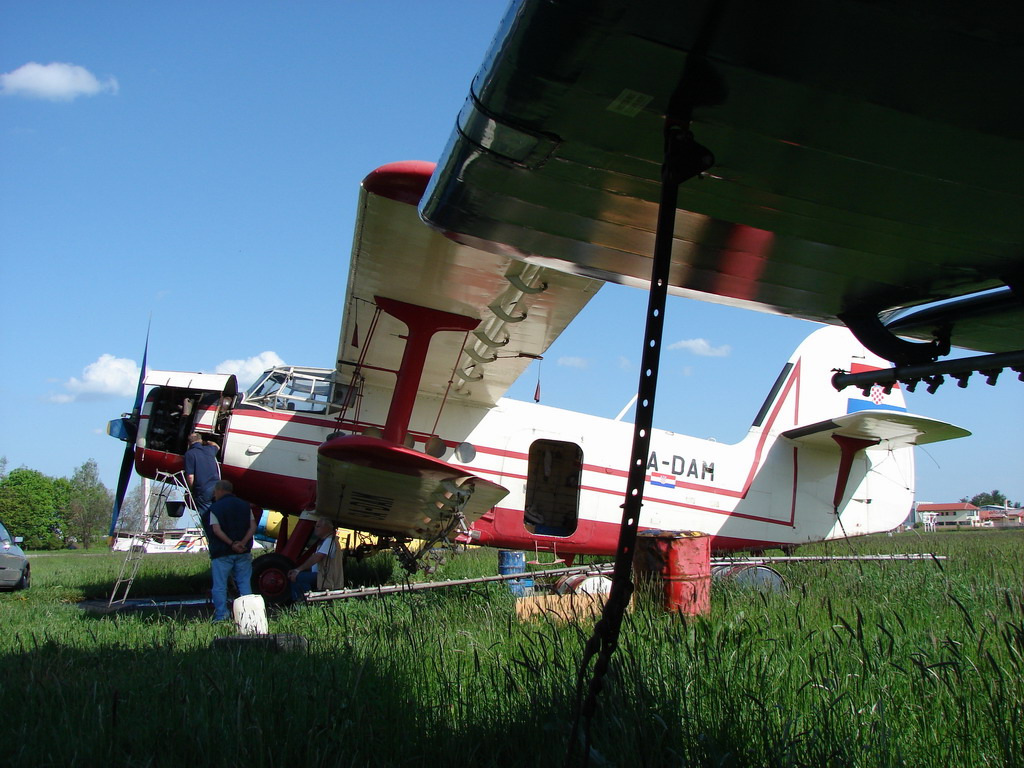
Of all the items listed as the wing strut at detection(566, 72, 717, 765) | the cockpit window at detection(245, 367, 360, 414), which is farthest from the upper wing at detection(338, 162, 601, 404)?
the wing strut at detection(566, 72, 717, 765)

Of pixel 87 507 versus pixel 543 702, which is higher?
pixel 543 702

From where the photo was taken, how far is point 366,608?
614 cm

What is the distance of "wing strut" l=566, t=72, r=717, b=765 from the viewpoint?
1.65 m

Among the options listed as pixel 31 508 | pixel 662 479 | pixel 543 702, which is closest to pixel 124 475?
pixel 662 479

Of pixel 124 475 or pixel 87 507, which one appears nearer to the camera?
pixel 124 475

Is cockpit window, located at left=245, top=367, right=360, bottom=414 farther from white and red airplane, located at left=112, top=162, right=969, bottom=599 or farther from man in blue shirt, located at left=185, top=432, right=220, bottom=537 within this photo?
man in blue shirt, located at left=185, top=432, right=220, bottom=537

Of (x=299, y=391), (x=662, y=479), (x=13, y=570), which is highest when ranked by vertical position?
(x=299, y=391)

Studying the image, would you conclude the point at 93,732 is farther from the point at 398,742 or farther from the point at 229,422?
the point at 229,422

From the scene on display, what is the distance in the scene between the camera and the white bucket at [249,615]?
5422 millimetres

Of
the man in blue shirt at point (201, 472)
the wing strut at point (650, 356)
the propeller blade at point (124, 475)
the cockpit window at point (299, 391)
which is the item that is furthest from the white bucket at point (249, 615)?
the propeller blade at point (124, 475)

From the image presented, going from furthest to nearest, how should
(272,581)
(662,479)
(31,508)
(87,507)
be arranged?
(87,507) → (31,508) → (662,479) → (272,581)

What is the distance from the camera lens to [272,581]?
9086 millimetres

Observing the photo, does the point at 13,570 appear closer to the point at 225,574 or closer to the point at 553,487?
the point at 225,574

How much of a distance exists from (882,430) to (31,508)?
106080 mm
